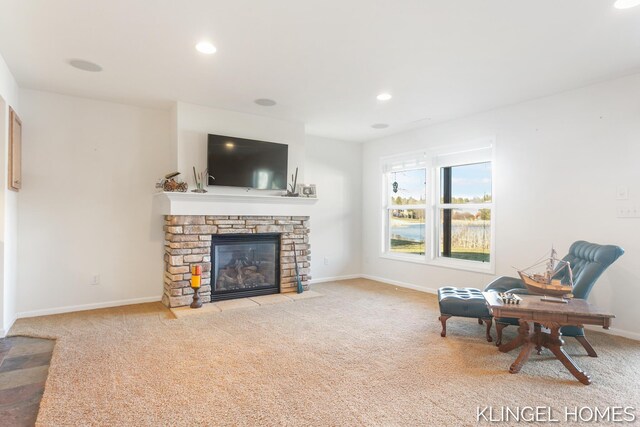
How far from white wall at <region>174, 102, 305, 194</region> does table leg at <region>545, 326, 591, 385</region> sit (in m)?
3.63

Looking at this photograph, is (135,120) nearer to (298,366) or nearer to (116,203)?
(116,203)

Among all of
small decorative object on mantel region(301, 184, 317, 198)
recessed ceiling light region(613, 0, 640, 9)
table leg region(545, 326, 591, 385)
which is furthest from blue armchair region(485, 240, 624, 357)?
small decorative object on mantel region(301, 184, 317, 198)

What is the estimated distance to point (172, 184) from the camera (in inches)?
161

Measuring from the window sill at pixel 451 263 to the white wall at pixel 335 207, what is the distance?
77 centimetres

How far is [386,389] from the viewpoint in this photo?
2252mm

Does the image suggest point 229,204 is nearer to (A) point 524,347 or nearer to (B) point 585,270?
(A) point 524,347

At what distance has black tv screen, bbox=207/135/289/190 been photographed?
14.5 feet

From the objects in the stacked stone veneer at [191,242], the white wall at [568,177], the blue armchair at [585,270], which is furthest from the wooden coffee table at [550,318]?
the stacked stone veneer at [191,242]

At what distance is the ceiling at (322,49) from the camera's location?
2330 millimetres

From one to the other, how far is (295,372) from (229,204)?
2544 millimetres

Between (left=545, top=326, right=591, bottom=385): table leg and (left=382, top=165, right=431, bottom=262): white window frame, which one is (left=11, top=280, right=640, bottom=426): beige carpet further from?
(left=382, top=165, right=431, bottom=262): white window frame

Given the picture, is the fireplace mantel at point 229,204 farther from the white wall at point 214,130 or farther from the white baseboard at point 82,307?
the white baseboard at point 82,307

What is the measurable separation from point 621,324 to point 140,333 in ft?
15.0

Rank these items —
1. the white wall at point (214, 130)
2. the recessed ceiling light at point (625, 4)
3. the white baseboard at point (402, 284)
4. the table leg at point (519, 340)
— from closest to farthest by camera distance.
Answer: the recessed ceiling light at point (625, 4) → the table leg at point (519, 340) → the white wall at point (214, 130) → the white baseboard at point (402, 284)
